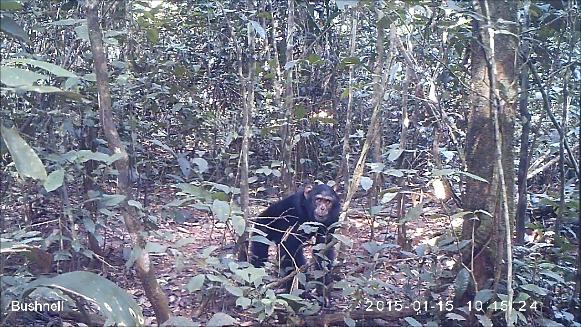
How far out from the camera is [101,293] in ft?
9.22

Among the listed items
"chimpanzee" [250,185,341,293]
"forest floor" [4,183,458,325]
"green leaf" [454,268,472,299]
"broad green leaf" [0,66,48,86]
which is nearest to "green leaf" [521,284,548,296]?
"green leaf" [454,268,472,299]

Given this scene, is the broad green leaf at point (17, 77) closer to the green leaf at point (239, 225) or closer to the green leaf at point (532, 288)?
the green leaf at point (239, 225)

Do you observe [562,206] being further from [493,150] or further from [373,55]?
[373,55]

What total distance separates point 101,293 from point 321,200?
116 inches

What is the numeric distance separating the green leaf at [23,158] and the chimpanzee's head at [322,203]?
11.2 ft

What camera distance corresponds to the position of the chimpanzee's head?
17.8ft

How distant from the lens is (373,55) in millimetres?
5949

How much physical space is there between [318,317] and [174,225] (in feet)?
10.1

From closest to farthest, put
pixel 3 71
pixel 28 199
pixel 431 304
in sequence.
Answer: pixel 3 71 → pixel 431 304 → pixel 28 199

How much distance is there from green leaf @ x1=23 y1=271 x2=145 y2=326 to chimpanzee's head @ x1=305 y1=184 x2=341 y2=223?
273cm

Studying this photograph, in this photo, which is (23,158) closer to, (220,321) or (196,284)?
(196,284)

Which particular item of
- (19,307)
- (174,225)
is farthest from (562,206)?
(174,225)

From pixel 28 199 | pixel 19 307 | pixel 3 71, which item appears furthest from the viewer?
pixel 28 199

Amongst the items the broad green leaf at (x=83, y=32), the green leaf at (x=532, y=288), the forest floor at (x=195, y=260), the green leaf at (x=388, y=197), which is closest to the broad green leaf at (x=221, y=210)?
the forest floor at (x=195, y=260)
